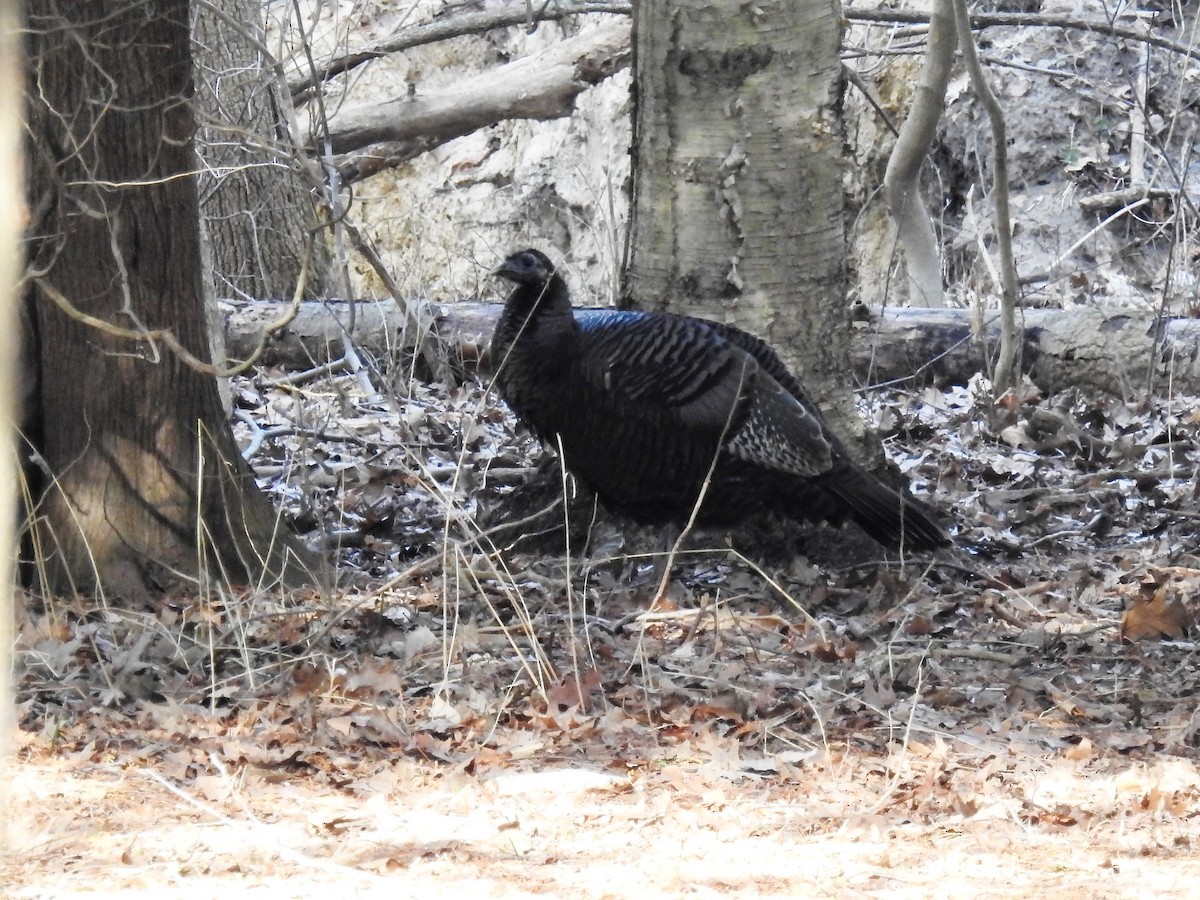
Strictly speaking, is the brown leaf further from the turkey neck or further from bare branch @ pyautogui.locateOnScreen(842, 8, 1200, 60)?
bare branch @ pyautogui.locateOnScreen(842, 8, 1200, 60)

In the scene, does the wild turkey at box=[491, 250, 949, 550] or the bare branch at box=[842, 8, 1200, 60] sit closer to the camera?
the wild turkey at box=[491, 250, 949, 550]

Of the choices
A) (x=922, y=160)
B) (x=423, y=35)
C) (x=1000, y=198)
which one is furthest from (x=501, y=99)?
(x=1000, y=198)

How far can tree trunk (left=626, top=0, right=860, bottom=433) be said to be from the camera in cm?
568

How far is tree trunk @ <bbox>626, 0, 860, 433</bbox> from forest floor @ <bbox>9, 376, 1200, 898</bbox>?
92 centimetres

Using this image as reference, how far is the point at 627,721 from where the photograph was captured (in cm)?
391

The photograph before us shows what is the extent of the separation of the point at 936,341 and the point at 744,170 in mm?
3286

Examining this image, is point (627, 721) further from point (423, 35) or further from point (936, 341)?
point (423, 35)

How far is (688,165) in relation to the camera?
5797 mm

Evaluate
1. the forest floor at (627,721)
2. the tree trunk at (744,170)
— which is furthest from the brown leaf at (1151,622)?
the tree trunk at (744,170)

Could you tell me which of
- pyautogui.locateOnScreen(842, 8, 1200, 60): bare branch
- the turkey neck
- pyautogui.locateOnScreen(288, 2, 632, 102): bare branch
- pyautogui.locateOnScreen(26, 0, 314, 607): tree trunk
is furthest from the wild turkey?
pyautogui.locateOnScreen(288, 2, 632, 102): bare branch

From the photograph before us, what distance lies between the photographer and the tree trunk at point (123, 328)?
4.58 m

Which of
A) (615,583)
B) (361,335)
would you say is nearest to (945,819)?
(615,583)

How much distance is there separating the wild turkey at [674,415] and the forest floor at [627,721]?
0.28 metres

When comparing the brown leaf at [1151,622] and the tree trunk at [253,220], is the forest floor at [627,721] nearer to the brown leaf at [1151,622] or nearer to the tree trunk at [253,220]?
the brown leaf at [1151,622]
